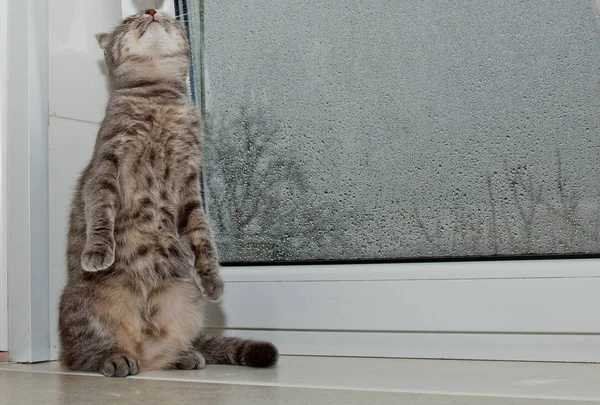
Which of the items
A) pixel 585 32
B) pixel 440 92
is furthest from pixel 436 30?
pixel 585 32

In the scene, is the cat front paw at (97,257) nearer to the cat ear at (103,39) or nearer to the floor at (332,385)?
the floor at (332,385)

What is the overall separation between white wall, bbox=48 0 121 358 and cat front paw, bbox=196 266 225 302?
1.20ft

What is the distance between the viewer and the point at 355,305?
1.41 meters

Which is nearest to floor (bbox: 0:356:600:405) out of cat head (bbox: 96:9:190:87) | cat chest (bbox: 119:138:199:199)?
cat chest (bbox: 119:138:199:199)

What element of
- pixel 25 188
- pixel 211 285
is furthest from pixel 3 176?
pixel 211 285

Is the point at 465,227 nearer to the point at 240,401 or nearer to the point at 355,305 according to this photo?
the point at 355,305

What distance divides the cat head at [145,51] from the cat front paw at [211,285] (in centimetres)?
43

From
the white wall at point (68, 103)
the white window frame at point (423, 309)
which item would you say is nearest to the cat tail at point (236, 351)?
the white window frame at point (423, 309)

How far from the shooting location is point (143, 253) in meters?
1.33

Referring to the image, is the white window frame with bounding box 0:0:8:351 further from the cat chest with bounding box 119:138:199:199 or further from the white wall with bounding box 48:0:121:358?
the cat chest with bounding box 119:138:199:199

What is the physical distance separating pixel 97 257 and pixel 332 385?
0.48 metres

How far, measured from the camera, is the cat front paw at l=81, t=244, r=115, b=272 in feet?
4.12

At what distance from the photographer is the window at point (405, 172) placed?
4.20ft

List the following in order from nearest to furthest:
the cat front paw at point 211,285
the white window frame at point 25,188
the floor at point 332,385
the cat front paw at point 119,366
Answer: the floor at point 332,385, the cat front paw at point 119,366, the cat front paw at point 211,285, the white window frame at point 25,188
